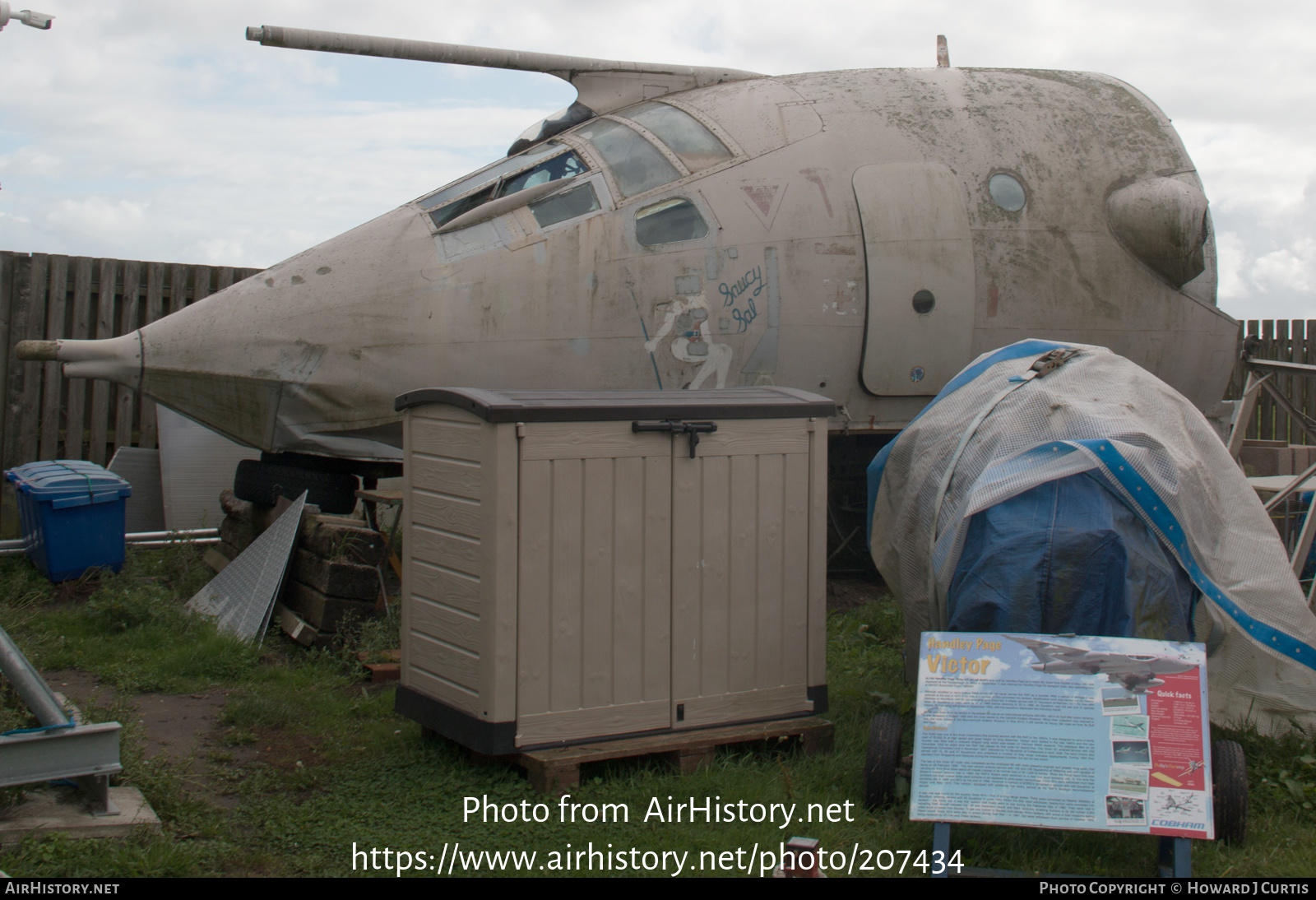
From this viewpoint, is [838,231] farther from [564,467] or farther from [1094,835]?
[1094,835]

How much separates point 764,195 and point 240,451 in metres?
5.46

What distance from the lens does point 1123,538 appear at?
420 centimetres

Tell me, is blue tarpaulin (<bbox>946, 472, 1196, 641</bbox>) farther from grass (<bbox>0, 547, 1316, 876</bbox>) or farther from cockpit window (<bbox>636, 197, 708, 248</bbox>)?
cockpit window (<bbox>636, 197, 708, 248</bbox>)

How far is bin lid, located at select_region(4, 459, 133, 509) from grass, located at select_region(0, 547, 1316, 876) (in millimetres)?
1923

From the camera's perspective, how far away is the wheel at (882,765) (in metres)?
4.35

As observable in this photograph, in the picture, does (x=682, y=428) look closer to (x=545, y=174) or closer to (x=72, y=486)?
(x=545, y=174)

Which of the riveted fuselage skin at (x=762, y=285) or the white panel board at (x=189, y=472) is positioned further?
the white panel board at (x=189, y=472)

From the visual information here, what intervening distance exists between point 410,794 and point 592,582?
1075 mm

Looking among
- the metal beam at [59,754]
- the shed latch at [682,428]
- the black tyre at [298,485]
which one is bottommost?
the metal beam at [59,754]

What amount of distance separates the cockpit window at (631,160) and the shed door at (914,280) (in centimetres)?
125

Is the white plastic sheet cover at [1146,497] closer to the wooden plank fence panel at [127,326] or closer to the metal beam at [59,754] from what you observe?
the metal beam at [59,754]

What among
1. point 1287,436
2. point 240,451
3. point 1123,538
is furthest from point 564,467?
point 1287,436

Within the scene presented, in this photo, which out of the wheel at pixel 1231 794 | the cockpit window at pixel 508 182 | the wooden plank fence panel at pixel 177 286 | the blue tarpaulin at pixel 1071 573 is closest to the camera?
the wheel at pixel 1231 794

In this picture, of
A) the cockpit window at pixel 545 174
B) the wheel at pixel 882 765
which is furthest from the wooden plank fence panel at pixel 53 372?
the wheel at pixel 882 765
